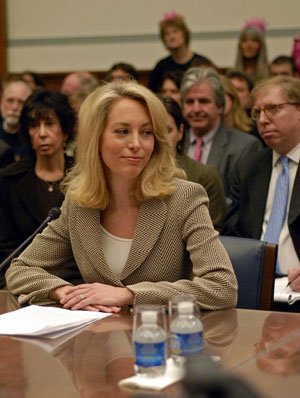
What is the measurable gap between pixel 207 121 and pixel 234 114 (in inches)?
21.5

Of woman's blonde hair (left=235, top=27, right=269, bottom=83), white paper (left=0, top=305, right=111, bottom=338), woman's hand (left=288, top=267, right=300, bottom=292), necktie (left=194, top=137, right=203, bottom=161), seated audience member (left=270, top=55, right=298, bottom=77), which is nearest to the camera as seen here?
white paper (left=0, top=305, right=111, bottom=338)

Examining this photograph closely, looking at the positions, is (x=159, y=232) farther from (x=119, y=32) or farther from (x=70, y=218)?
(x=119, y=32)

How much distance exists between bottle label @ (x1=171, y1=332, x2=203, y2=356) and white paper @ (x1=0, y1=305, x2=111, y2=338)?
0.46m

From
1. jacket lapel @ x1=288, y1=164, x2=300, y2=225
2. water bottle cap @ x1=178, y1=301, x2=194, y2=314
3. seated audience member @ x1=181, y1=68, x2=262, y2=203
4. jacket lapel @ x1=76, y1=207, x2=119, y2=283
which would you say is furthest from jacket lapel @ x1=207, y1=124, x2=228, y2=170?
water bottle cap @ x1=178, y1=301, x2=194, y2=314

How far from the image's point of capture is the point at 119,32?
8117 millimetres

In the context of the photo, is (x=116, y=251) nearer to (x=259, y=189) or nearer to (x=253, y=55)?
(x=259, y=189)

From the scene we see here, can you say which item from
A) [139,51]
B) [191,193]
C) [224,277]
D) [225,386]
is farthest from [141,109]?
[139,51]

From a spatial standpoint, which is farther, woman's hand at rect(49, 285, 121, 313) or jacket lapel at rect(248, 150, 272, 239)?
jacket lapel at rect(248, 150, 272, 239)

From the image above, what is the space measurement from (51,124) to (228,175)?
1102 millimetres

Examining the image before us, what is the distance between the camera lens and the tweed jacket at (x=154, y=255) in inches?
93.0

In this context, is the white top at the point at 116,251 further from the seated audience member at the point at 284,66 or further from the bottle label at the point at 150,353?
the seated audience member at the point at 284,66

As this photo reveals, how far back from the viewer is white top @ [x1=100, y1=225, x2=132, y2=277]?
8.36 feet

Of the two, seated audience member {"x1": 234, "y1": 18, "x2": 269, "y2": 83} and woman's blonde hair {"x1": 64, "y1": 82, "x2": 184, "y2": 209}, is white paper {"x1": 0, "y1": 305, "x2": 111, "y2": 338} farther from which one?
seated audience member {"x1": 234, "y1": 18, "x2": 269, "y2": 83}

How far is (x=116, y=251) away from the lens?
256 centimetres
